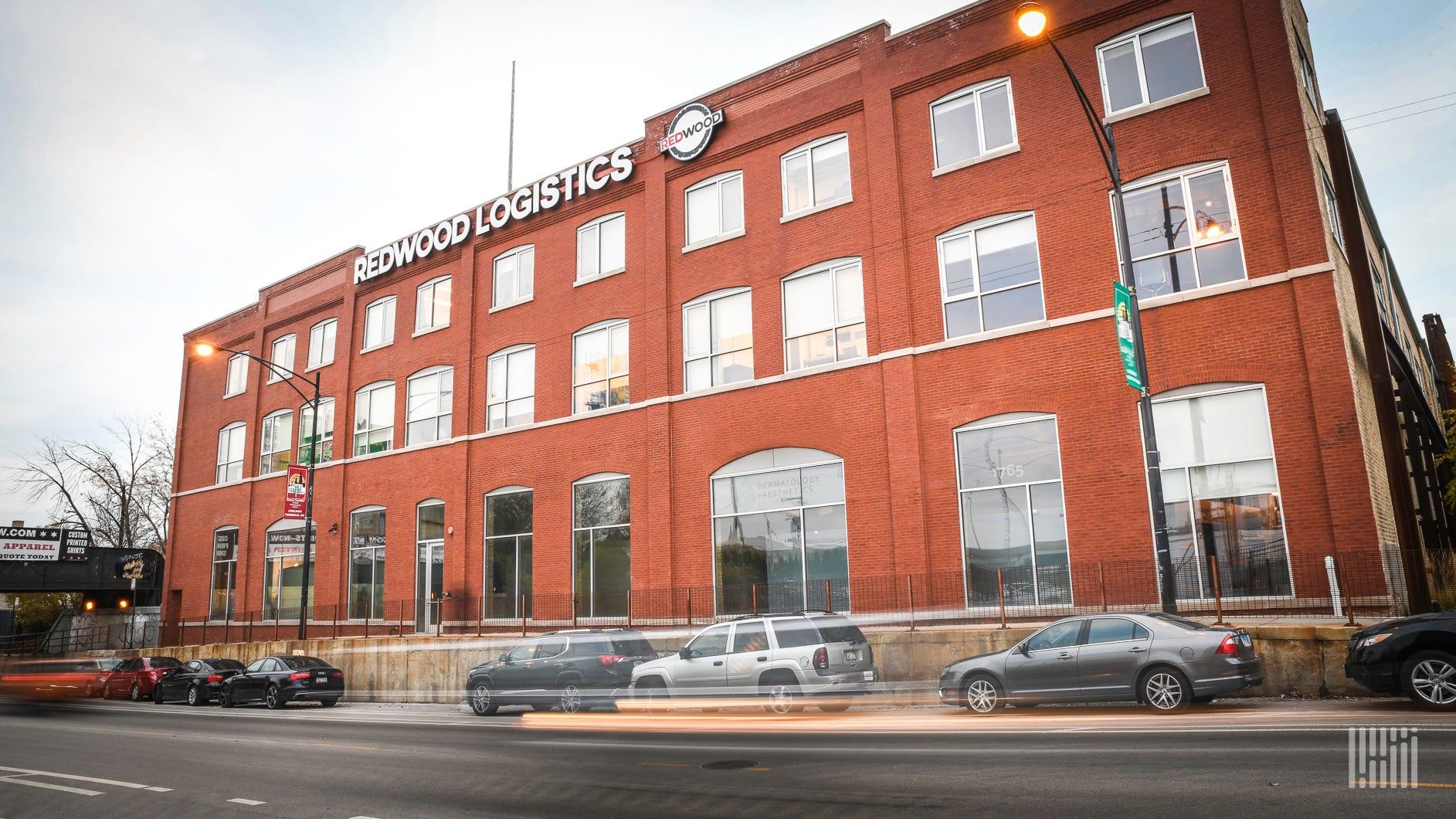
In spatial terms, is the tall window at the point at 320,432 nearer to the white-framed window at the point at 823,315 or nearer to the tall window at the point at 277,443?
the tall window at the point at 277,443

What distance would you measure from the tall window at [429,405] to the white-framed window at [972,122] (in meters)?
17.3

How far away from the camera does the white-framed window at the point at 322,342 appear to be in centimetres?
3553

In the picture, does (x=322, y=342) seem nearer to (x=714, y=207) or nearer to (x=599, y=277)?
(x=599, y=277)

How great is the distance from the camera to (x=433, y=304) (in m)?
31.8

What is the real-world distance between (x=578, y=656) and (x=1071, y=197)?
13455 mm

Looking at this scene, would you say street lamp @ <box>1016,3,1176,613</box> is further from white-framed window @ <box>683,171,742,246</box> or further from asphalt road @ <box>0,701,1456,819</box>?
white-framed window @ <box>683,171,742,246</box>

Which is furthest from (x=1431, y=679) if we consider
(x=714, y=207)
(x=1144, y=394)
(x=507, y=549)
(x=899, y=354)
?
(x=507, y=549)

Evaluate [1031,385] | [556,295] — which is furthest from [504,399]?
[1031,385]

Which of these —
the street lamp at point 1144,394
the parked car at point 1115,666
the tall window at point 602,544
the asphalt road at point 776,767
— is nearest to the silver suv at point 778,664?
the asphalt road at point 776,767

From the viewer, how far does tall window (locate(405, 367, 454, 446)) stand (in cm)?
3042

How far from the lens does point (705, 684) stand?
600 inches

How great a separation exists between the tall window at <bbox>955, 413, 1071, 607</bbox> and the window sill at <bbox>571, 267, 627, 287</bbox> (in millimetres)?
11157

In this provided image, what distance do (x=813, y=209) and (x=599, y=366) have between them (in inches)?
303

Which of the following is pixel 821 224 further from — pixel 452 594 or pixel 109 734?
pixel 109 734
